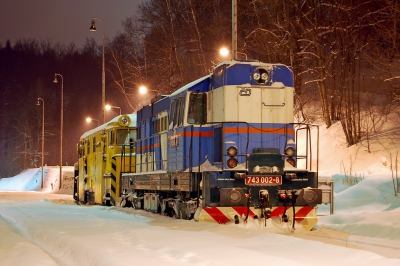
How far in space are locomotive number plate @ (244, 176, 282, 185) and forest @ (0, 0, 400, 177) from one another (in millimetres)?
6905

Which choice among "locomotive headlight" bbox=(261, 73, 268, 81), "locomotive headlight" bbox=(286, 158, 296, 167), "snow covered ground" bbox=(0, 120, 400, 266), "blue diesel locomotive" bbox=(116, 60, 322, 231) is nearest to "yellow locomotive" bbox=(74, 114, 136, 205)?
"snow covered ground" bbox=(0, 120, 400, 266)

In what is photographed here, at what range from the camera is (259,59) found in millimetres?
32375

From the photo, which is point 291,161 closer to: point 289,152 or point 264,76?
point 289,152

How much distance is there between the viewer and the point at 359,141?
23.9 metres

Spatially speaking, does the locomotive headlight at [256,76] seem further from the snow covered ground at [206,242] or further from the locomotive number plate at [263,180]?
the snow covered ground at [206,242]

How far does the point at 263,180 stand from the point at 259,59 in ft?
71.0

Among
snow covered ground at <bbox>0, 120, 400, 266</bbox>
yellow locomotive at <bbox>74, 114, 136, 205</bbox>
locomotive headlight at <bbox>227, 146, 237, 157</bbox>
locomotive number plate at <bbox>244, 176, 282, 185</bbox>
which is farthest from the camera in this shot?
yellow locomotive at <bbox>74, 114, 136, 205</bbox>

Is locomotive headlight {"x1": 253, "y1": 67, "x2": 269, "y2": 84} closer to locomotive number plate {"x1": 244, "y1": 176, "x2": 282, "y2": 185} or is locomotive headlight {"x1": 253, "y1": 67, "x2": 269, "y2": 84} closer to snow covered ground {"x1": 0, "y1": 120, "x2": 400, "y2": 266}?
locomotive number plate {"x1": 244, "y1": 176, "x2": 282, "y2": 185}

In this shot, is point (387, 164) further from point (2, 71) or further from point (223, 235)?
point (2, 71)

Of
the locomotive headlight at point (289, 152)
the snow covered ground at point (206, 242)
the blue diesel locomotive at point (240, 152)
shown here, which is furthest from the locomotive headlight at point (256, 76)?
the snow covered ground at point (206, 242)

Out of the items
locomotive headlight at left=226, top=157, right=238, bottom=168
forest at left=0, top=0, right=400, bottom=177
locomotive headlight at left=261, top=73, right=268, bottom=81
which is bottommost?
locomotive headlight at left=226, top=157, right=238, bottom=168

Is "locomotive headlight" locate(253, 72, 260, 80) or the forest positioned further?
the forest

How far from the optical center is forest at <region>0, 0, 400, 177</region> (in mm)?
25453

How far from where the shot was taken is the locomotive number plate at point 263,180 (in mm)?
11422
